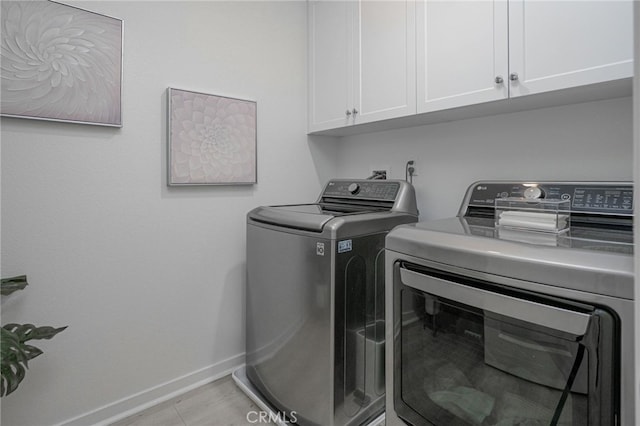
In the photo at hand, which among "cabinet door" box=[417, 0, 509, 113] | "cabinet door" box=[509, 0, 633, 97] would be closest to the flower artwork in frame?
"cabinet door" box=[417, 0, 509, 113]

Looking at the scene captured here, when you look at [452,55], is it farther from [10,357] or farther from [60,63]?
[10,357]

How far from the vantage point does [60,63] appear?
1.34m

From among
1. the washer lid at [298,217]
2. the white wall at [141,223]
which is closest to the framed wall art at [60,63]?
the white wall at [141,223]

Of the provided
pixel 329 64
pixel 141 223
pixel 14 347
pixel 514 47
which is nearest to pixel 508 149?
pixel 514 47

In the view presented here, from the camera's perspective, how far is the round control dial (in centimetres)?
126

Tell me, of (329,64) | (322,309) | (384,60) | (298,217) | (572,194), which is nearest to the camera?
(572,194)

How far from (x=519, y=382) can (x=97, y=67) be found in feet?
6.28

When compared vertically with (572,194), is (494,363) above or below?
below

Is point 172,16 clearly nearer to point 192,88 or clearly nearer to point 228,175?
point 192,88

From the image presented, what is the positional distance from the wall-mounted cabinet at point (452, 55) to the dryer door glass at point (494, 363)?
82cm

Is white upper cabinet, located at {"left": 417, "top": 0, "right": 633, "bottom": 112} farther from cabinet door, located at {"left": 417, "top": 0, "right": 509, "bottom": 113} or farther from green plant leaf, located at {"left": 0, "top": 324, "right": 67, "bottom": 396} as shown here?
green plant leaf, located at {"left": 0, "top": 324, "right": 67, "bottom": 396}

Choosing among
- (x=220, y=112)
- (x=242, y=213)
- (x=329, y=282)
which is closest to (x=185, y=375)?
(x=242, y=213)

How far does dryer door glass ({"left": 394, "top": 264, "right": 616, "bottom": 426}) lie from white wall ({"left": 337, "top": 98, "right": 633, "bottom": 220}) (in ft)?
2.88

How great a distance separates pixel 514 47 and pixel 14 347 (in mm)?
2029
